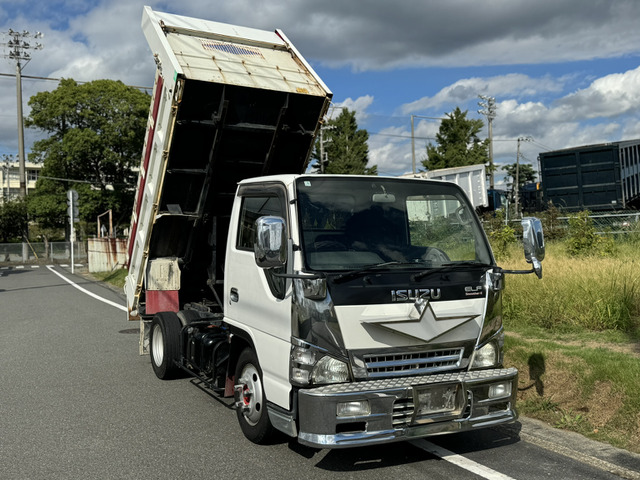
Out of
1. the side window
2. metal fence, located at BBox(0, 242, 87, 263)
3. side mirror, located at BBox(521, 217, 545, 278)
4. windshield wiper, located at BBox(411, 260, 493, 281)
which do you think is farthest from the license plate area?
metal fence, located at BBox(0, 242, 87, 263)

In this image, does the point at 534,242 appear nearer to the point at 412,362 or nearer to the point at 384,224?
the point at 384,224

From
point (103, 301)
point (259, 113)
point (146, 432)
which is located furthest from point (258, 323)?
point (103, 301)

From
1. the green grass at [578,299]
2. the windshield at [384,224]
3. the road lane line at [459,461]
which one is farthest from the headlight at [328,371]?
the green grass at [578,299]

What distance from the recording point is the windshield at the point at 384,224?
15.6ft

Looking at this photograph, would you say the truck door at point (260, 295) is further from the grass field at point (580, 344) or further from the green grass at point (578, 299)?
the green grass at point (578, 299)

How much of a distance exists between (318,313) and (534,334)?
13.8 feet

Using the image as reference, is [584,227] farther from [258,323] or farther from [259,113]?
[258,323]

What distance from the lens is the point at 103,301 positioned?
1625cm

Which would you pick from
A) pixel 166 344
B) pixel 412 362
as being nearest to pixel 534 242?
pixel 412 362

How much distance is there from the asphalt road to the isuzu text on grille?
121 centimetres

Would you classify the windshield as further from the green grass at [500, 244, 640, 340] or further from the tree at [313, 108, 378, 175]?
the tree at [313, 108, 378, 175]

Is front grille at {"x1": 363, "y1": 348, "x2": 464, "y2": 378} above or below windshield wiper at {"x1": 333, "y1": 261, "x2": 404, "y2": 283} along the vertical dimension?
below

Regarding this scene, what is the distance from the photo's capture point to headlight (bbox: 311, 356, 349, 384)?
4297 mm

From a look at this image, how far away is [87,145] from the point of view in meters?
45.8
